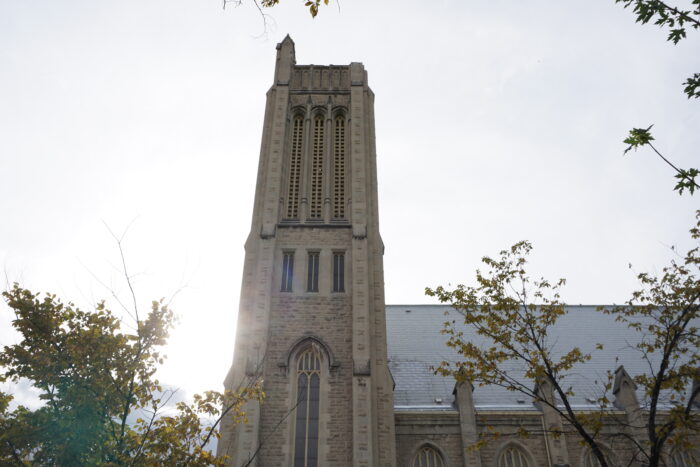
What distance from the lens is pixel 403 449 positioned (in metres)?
20.1

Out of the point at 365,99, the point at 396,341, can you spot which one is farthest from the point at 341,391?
the point at 365,99

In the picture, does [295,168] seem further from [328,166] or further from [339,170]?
[339,170]

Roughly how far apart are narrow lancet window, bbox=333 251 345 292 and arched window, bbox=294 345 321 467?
285cm

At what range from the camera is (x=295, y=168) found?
25.1 metres

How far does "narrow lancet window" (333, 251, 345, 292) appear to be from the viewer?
68.8 ft

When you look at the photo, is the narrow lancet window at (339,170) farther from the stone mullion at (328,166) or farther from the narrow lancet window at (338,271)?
the narrow lancet window at (338,271)

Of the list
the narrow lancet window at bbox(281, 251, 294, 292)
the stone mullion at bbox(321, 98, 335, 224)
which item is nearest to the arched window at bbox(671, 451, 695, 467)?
the narrow lancet window at bbox(281, 251, 294, 292)

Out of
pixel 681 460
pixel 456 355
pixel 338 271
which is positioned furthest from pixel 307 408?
pixel 681 460

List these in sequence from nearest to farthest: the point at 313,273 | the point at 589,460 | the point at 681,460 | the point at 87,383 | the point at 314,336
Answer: the point at 87,383, the point at 314,336, the point at 589,460, the point at 681,460, the point at 313,273

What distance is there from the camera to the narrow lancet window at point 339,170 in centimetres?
2365

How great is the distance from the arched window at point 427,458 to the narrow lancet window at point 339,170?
10427 millimetres

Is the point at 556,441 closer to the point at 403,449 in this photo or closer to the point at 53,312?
the point at 403,449

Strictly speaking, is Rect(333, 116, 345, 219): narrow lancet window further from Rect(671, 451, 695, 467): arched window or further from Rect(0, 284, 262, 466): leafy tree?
Rect(671, 451, 695, 467): arched window

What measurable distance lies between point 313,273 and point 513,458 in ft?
35.8
